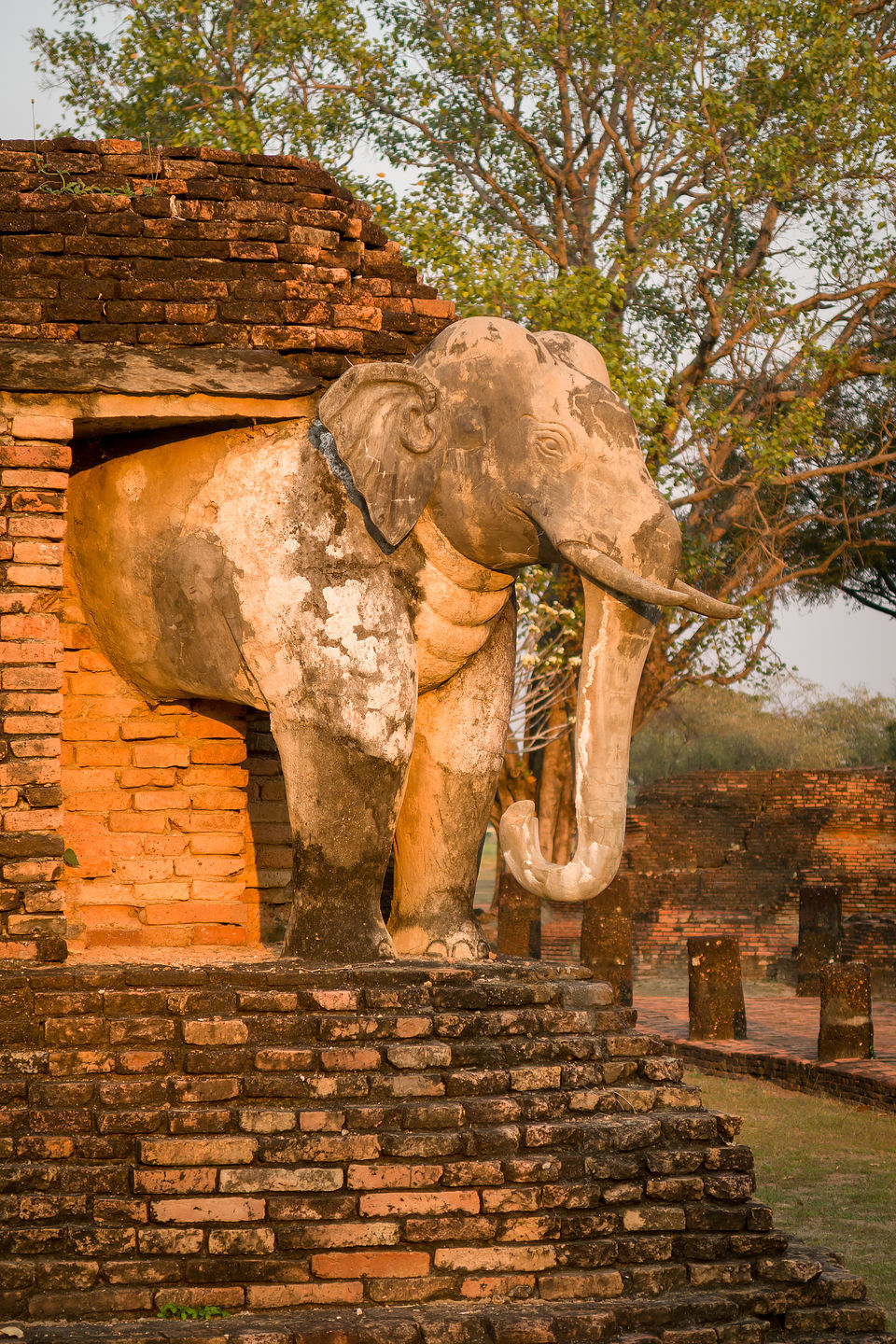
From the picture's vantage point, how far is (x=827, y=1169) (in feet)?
29.0

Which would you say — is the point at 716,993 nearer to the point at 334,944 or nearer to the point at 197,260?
the point at 334,944

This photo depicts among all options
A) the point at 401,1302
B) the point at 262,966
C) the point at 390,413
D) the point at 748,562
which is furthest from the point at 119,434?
the point at 748,562

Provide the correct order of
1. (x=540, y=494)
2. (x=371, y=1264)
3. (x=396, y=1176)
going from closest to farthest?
(x=371, y=1264) < (x=396, y=1176) < (x=540, y=494)

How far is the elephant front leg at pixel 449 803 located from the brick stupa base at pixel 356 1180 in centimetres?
94

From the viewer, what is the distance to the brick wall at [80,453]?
225 inches

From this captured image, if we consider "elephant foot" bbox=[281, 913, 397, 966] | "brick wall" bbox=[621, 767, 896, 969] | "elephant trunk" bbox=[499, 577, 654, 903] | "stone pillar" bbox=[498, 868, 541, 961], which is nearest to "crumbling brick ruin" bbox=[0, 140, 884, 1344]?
"elephant foot" bbox=[281, 913, 397, 966]

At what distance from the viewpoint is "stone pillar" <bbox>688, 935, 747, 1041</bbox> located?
12812 mm

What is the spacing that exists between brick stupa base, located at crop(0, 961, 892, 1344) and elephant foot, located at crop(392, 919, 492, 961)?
0.84 m

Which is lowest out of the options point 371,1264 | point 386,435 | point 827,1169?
point 827,1169

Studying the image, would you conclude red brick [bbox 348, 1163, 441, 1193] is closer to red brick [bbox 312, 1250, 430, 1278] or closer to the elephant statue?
red brick [bbox 312, 1250, 430, 1278]

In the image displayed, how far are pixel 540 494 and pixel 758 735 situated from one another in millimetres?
35949

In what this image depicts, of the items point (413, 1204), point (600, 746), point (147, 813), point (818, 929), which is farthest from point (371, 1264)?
point (818, 929)

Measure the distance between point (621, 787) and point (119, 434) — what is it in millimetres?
2324

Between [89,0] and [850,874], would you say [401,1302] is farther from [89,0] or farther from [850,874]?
[89,0]
